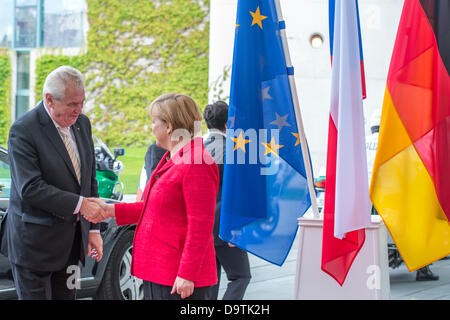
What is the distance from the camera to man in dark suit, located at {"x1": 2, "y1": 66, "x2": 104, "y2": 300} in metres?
3.42

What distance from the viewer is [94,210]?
11.7 ft

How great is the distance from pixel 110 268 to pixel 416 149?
9.41 feet

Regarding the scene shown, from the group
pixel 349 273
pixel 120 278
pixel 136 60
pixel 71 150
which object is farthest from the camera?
pixel 136 60

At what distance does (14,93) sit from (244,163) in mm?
18980

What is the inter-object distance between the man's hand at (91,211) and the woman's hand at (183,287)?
715 millimetres

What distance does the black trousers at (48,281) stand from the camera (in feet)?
11.4

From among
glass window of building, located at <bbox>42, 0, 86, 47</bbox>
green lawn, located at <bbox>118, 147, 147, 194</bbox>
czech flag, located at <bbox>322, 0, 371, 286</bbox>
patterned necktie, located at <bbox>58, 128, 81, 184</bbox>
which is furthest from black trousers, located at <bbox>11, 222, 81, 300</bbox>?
glass window of building, located at <bbox>42, 0, 86, 47</bbox>

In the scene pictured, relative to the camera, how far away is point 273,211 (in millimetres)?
4125

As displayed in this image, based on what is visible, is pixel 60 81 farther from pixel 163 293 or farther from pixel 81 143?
pixel 163 293

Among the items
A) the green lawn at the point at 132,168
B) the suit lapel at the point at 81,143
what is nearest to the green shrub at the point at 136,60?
the green lawn at the point at 132,168

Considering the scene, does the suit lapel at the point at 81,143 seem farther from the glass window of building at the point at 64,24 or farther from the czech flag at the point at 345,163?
the glass window of building at the point at 64,24

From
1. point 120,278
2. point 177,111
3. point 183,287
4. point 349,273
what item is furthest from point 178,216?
point 120,278

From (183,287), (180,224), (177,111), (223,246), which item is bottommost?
(223,246)

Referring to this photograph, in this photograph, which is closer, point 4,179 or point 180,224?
point 180,224
